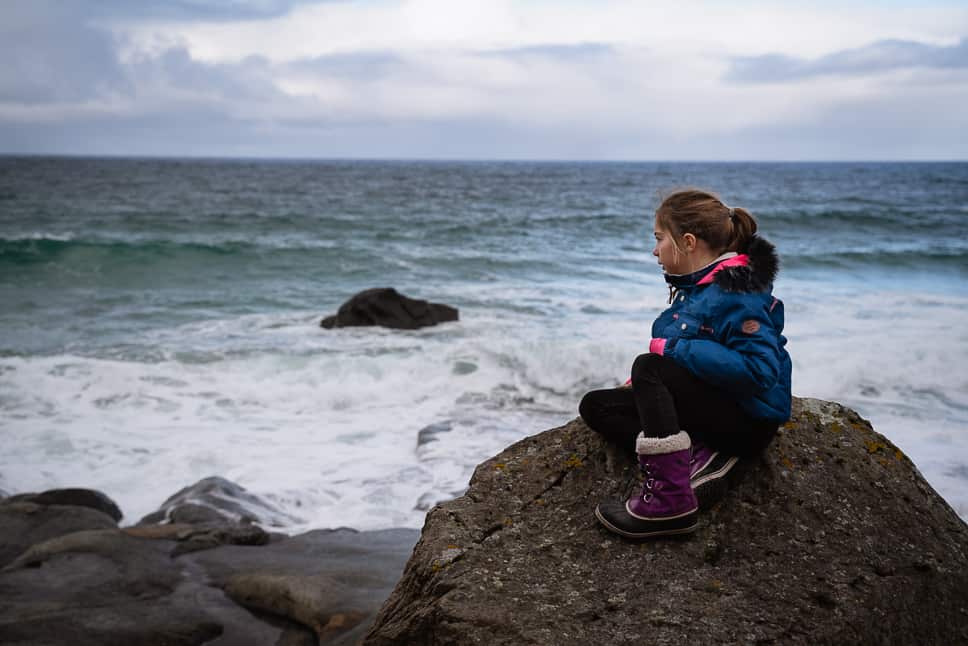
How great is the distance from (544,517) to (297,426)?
5.92 m

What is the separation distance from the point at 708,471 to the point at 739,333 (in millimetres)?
492

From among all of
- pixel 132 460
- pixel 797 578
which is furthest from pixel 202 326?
pixel 797 578

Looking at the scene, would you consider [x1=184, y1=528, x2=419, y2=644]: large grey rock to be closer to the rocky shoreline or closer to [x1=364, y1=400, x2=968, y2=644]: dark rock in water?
the rocky shoreline

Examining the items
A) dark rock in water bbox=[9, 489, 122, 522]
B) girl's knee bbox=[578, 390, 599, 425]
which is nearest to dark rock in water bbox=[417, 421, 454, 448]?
dark rock in water bbox=[9, 489, 122, 522]

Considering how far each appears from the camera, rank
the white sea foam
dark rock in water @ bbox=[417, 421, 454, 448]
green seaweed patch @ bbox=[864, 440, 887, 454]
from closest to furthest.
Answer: green seaweed patch @ bbox=[864, 440, 887, 454] → the white sea foam → dark rock in water @ bbox=[417, 421, 454, 448]

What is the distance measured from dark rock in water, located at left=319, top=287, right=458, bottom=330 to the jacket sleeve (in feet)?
33.0

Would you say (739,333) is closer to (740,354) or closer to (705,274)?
(740,354)

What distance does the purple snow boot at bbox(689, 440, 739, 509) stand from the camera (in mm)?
2799

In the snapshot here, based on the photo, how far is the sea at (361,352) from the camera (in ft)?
23.8

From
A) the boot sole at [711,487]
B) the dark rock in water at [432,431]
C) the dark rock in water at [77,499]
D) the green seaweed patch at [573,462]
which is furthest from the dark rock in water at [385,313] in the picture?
the boot sole at [711,487]

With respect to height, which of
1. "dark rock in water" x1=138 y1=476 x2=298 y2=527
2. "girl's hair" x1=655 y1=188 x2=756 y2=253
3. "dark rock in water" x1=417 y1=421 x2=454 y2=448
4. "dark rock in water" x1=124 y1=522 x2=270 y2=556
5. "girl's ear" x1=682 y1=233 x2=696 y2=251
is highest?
"girl's hair" x1=655 y1=188 x2=756 y2=253

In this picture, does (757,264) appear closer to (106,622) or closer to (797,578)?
(797,578)

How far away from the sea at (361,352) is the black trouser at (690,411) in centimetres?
73

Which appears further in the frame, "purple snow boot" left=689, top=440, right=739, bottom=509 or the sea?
the sea
